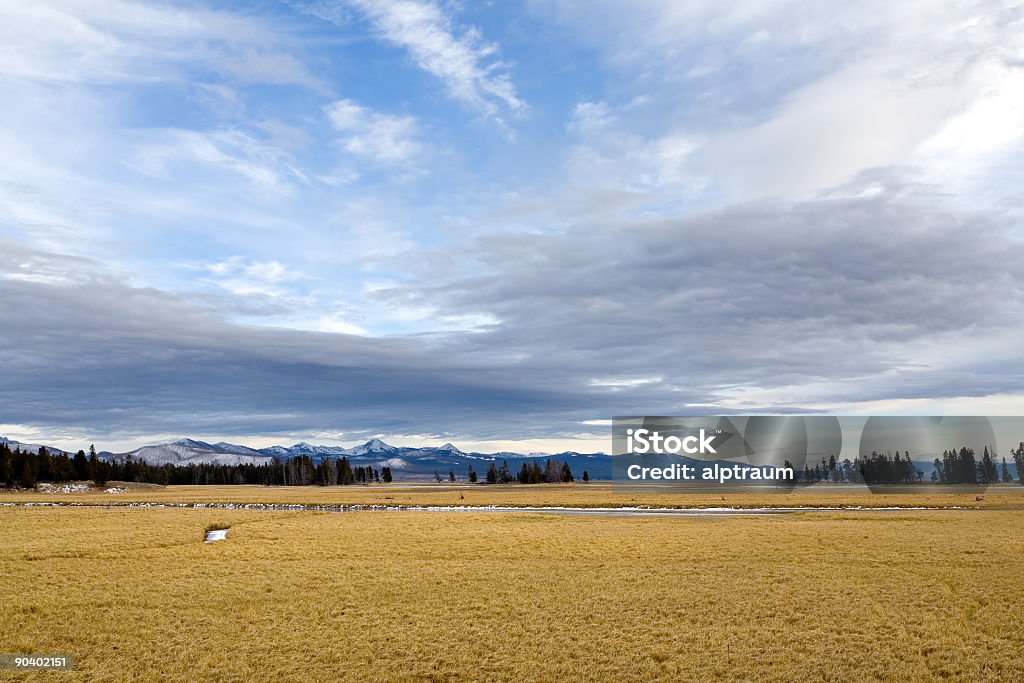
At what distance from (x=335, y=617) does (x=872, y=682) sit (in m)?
16.1

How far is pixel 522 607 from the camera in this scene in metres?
24.6

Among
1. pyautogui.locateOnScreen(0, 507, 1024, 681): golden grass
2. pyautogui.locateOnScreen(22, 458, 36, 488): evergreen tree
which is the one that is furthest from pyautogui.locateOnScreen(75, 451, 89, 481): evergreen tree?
pyautogui.locateOnScreen(0, 507, 1024, 681): golden grass

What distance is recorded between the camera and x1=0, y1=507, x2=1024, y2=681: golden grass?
59.9ft

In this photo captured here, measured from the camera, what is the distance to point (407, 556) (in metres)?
37.2

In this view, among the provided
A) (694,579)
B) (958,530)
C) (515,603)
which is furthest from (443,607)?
(958,530)

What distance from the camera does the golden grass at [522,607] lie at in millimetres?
18266

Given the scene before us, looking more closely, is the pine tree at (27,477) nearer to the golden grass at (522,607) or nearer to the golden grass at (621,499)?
the golden grass at (621,499)

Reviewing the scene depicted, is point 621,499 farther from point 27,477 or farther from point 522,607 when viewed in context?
point 27,477

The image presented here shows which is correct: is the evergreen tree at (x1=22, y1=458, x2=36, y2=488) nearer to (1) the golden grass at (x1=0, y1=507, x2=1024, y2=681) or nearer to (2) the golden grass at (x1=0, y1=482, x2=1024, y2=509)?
(2) the golden grass at (x1=0, y1=482, x2=1024, y2=509)

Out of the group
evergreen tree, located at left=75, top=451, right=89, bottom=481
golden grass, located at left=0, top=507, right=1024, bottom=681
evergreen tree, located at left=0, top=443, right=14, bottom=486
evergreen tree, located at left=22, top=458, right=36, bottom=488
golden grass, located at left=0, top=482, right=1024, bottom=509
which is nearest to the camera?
golden grass, located at left=0, top=507, right=1024, bottom=681

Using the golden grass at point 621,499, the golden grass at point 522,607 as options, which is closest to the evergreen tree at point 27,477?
the golden grass at point 621,499

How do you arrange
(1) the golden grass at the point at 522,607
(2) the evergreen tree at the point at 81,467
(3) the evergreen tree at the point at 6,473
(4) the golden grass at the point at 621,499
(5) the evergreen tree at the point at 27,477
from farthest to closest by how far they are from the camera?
(2) the evergreen tree at the point at 81,467, (5) the evergreen tree at the point at 27,477, (3) the evergreen tree at the point at 6,473, (4) the golden grass at the point at 621,499, (1) the golden grass at the point at 522,607

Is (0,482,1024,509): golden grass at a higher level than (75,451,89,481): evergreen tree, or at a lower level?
lower

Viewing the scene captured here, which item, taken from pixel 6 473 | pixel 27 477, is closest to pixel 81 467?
pixel 27 477
